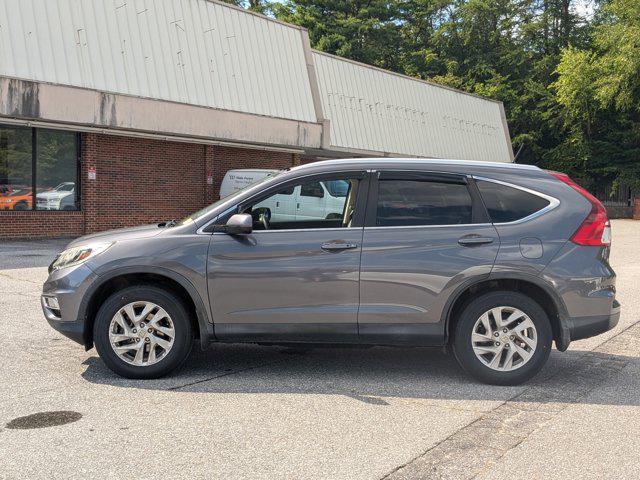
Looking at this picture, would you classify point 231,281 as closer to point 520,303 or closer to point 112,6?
point 520,303

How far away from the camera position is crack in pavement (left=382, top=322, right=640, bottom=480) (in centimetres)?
395

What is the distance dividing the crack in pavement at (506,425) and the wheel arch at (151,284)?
2.17m

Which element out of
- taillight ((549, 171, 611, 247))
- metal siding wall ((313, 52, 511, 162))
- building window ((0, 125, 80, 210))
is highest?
metal siding wall ((313, 52, 511, 162))

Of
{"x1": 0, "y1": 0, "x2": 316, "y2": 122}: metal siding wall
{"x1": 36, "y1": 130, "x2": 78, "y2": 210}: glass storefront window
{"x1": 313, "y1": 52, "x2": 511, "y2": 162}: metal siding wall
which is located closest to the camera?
{"x1": 0, "y1": 0, "x2": 316, "y2": 122}: metal siding wall

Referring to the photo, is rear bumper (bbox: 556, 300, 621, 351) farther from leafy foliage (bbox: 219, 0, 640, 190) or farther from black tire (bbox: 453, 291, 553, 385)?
leafy foliage (bbox: 219, 0, 640, 190)

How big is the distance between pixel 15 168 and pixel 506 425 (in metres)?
16.8

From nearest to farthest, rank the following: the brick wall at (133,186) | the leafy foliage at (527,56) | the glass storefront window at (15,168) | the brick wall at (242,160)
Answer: the glass storefront window at (15,168)
the brick wall at (133,186)
the brick wall at (242,160)
the leafy foliage at (527,56)

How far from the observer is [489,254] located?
562 cm

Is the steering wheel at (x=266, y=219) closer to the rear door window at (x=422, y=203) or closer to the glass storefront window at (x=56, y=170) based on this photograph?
the rear door window at (x=422, y=203)

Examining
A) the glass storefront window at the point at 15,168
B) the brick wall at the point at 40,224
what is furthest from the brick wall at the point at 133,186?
the glass storefront window at the point at 15,168

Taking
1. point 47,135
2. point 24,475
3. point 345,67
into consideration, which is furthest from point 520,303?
point 345,67

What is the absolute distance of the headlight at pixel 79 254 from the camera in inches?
226

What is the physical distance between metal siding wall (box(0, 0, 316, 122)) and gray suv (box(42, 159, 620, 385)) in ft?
42.4

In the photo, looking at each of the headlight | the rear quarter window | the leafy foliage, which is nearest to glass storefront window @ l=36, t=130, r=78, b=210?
the headlight
